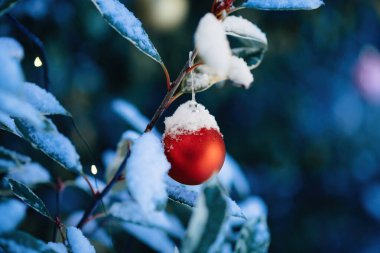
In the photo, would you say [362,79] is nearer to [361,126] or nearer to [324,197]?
[361,126]

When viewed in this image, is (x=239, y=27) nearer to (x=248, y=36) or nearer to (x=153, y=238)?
(x=248, y=36)

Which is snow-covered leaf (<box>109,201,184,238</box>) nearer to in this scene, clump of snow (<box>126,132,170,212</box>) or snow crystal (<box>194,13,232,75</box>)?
clump of snow (<box>126,132,170,212</box>)

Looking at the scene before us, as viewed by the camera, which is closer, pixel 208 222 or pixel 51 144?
pixel 208 222

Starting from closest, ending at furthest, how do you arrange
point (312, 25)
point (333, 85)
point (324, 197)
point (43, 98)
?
point (43, 98)
point (312, 25)
point (324, 197)
point (333, 85)

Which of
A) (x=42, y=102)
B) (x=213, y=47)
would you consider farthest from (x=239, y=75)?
(x=42, y=102)

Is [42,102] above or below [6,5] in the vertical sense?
below

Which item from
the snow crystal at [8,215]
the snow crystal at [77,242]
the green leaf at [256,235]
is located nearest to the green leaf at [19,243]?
the snow crystal at [8,215]

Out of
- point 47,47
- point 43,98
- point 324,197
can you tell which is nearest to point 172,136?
point 43,98

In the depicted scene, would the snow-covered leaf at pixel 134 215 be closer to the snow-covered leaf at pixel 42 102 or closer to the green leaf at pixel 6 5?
the snow-covered leaf at pixel 42 102
